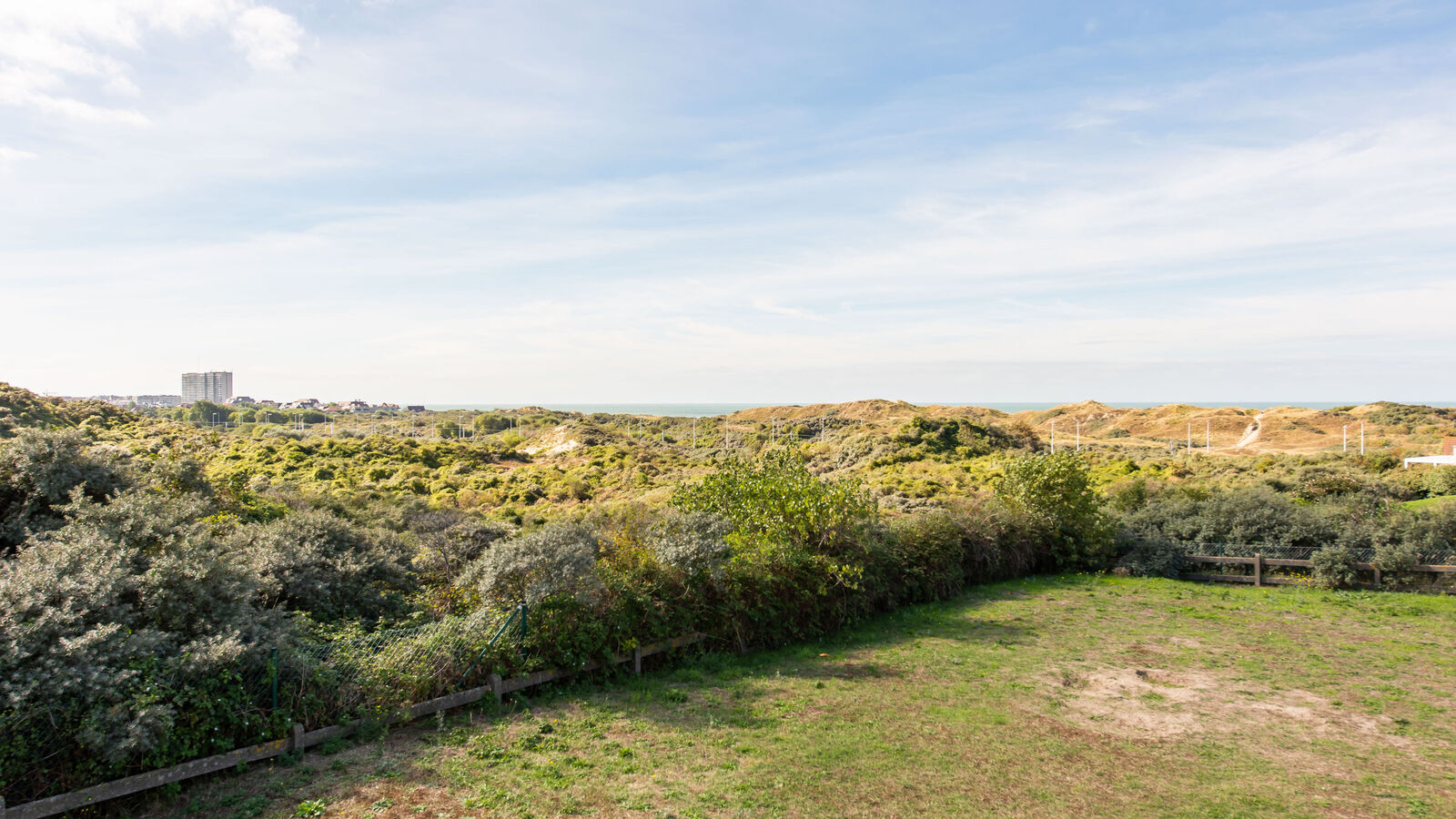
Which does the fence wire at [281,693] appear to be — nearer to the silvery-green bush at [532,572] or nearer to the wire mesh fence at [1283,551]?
the silvery-green bush at [532,572]

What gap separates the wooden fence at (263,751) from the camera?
5113mm

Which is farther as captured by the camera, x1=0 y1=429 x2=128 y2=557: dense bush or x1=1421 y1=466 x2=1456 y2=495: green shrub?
x1=1421 y1=466 x2=1456 y2=495: green shrub

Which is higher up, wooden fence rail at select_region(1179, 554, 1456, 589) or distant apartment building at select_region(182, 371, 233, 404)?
distant apartment building at select_region(182, 371, 233, 404)

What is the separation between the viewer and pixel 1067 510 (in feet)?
65.4

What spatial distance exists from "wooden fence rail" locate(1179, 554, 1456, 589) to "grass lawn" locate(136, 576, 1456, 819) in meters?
5.31

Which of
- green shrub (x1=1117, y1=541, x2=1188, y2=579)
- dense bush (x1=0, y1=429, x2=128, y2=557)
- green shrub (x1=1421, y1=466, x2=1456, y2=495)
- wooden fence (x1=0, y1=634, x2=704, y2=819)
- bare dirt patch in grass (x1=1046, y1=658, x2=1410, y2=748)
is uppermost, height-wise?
dense bush (x1=0, y1=429, x2=128, y2=557)

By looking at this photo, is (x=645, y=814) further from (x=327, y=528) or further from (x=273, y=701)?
(x=327, y=528)

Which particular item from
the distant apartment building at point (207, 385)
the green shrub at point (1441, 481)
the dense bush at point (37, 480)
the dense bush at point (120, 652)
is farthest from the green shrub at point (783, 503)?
the distant apartment building at point (207, 385)

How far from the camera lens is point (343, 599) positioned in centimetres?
1004

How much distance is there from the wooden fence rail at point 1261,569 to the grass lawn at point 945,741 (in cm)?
531

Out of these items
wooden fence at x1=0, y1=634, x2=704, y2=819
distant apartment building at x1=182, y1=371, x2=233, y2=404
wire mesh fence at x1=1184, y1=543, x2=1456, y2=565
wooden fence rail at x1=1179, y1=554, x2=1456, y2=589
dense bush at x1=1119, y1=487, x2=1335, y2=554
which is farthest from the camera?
distant apartment building at x1=182, y1=371, x2=233, y2=404

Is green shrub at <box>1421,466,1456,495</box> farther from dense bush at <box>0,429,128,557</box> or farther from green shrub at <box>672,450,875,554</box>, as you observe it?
dense bush at <box>0,429,128,557</box>

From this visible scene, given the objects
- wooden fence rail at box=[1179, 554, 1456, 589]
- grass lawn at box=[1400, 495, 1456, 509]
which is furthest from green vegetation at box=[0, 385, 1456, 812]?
grass lawn at box=[1400, 495, 1456, 509]

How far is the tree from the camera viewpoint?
64.8ft
